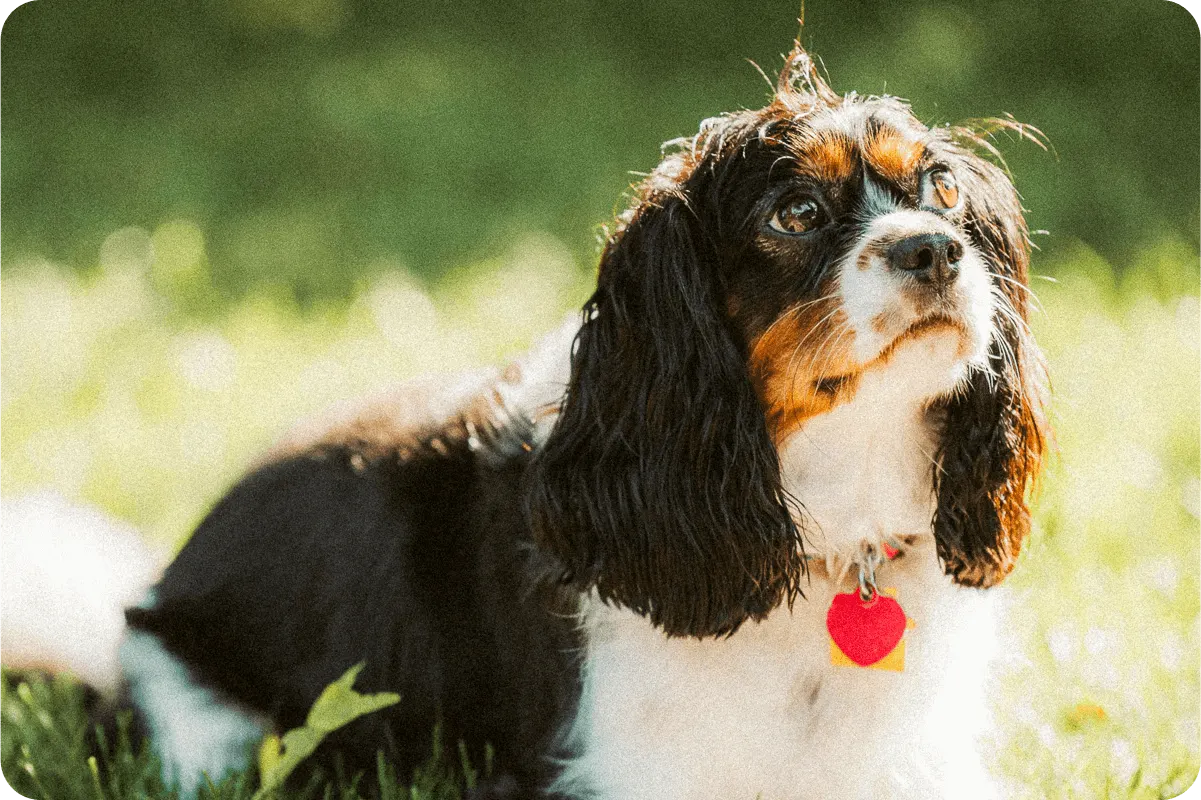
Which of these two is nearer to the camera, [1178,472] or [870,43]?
[870,43]

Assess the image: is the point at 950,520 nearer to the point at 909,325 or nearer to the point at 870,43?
A: the point at 909,325

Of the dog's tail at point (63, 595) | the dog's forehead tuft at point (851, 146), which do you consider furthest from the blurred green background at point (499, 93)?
the dog's tail at point (63, 595)

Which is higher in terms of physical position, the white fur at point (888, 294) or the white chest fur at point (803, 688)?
the white fur at point (888, 294)

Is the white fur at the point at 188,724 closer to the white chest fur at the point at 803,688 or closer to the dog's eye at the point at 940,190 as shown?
the white chest fur at the point at 803,688

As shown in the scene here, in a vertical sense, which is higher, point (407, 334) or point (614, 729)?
point (407, 334)

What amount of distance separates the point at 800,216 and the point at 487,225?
3352 mm

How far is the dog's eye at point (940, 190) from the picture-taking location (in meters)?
2.80

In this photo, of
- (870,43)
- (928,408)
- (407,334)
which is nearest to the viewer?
(928,408)

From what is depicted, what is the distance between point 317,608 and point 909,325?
164 centimetres

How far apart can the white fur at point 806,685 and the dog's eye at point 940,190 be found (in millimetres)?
414

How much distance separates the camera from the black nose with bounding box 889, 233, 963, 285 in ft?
8.09

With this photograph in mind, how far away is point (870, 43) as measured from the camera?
3.70 metres

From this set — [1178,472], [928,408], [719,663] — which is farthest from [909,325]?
[1178,472]

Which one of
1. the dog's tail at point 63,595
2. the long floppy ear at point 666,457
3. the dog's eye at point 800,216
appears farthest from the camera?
the dog's tail at point 63,595
